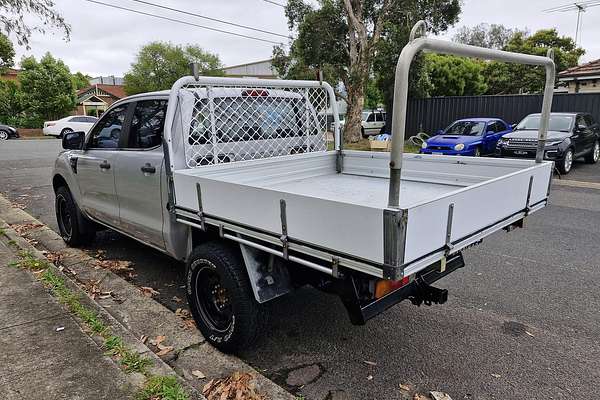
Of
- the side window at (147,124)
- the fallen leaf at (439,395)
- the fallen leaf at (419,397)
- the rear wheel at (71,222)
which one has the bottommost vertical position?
the fallen leaf at (419,397)

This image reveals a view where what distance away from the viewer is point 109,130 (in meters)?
4.62

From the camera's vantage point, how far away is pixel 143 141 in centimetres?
404

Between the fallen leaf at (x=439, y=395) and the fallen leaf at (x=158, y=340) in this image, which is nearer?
the fallen leaf at (x=439, y=395)

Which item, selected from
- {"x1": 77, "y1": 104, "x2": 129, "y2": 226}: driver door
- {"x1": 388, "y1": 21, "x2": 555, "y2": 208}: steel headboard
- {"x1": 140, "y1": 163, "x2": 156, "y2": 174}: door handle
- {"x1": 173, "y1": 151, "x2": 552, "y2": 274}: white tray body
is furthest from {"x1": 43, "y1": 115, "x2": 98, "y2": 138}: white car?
{"x1": 388, "y1": 21, "x2": 555, "y2": 208}: steel headboard

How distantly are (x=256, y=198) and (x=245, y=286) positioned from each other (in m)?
0.69

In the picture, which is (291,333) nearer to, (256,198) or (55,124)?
(256,198)

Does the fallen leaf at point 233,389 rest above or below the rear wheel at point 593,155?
below

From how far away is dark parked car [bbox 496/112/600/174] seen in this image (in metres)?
11.2

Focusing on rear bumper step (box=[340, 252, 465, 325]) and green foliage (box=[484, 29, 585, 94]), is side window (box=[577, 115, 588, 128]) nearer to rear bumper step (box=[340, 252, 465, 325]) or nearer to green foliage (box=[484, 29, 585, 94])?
rear bumper step (box=[340, 252, 465, 325])

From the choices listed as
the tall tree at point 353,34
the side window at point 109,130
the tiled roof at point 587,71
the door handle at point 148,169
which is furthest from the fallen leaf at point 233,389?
the tiled roof at point 587,71

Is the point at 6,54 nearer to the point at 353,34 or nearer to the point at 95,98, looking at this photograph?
the point at 353,34

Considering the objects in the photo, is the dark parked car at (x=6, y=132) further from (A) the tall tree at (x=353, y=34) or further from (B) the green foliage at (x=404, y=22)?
(B) the green foliage at (x=404, y=22)

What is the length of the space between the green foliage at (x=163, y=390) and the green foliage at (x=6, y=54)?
979 inches

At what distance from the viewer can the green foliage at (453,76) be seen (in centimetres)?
2477
